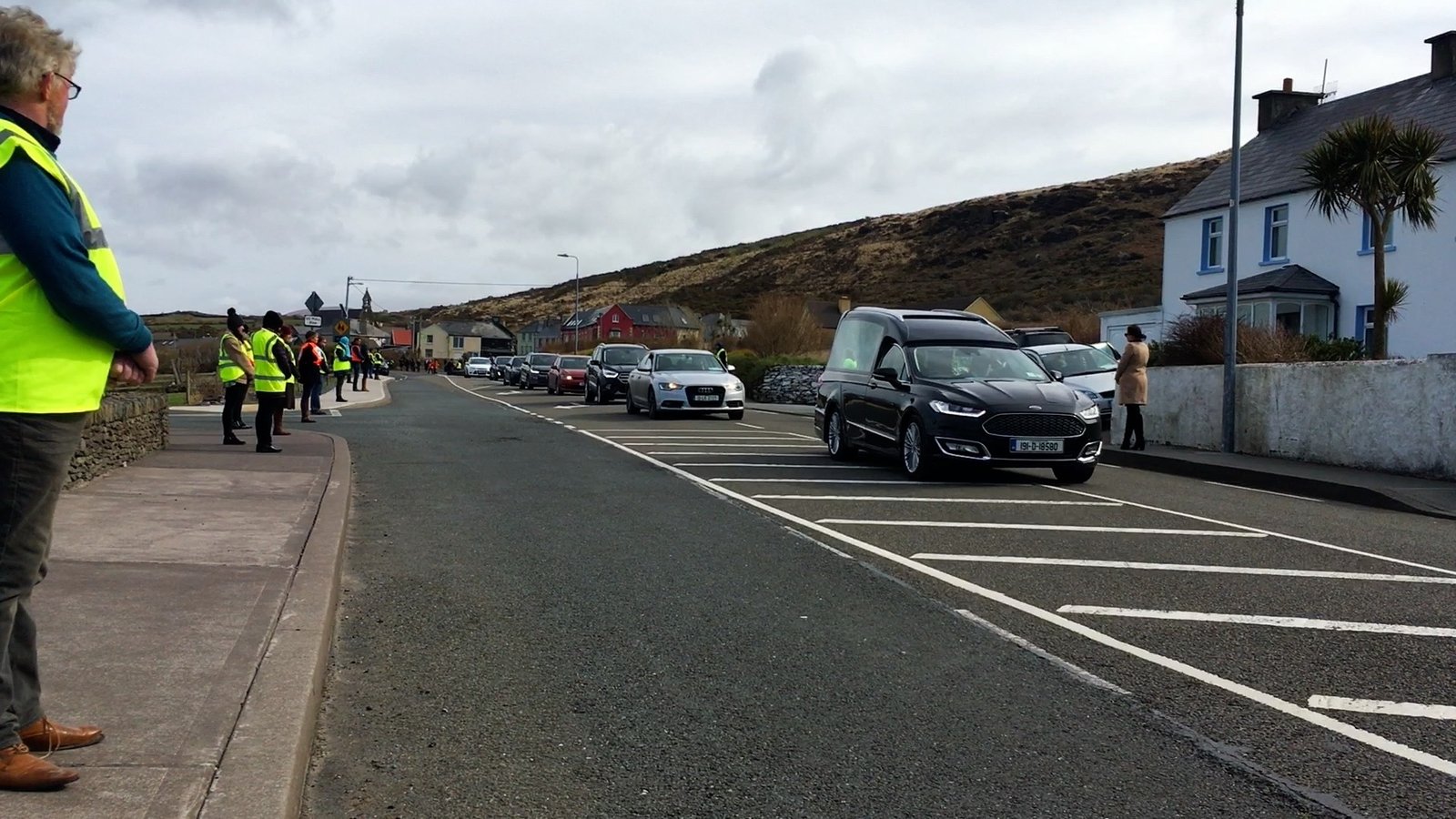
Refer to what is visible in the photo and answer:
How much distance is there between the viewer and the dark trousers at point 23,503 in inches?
130

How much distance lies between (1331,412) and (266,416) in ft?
41.7

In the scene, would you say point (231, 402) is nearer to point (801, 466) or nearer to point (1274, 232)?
point (801, 466)

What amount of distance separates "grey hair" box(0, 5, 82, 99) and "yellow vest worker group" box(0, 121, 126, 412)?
0.13 m

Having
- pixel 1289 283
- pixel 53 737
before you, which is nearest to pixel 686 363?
pixel 1289 283

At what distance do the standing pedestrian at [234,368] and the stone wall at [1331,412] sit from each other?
1243cm

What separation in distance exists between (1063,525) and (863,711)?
5492 millimetres

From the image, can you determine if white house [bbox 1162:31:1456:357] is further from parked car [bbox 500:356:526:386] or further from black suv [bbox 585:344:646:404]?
parked car [bbox 500:356:526:386]

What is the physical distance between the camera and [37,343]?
10.9ft

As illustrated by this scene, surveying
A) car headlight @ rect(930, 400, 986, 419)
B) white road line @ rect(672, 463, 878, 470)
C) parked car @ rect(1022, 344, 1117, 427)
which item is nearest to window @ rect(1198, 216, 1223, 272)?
parked car @ rect(1022, 344, 1117, 427)

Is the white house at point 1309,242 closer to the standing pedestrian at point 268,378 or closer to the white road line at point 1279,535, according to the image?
the white road line at point 1279,535

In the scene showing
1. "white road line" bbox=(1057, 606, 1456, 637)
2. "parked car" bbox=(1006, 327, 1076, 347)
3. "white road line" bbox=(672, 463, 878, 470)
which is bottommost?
"white road line" bbox=(1057, 606, 1456, 637)

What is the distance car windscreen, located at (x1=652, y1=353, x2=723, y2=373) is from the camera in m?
26.1

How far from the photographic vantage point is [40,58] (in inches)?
133

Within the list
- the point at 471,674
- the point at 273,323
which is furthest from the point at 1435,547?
the point at 273,323
